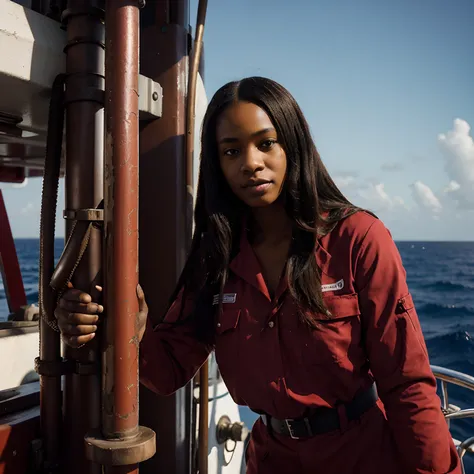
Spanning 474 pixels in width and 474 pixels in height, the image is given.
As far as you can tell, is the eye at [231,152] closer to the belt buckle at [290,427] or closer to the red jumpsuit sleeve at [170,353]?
the red jumpsuit sleeve at [170,353]

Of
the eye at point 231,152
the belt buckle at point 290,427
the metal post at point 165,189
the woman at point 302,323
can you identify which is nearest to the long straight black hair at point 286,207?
the woman at point 302,323

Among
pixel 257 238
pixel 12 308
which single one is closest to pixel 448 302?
pixel 12 308

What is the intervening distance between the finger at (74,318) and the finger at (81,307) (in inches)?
0.4

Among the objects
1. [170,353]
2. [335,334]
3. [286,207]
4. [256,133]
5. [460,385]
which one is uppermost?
[256,133]

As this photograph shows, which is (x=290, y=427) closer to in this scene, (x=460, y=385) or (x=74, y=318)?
(x=74, y=318)

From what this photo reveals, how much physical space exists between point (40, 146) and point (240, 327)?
2030mm

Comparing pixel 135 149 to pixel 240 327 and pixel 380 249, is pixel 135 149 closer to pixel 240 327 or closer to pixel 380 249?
pixel 240 327

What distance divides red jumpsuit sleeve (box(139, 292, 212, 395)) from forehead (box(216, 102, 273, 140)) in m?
0.65

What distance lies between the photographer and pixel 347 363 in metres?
1.56

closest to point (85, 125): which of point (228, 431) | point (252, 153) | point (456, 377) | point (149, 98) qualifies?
point (149, 98)

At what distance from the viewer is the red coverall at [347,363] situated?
1495mm

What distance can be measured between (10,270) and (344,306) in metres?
3.95

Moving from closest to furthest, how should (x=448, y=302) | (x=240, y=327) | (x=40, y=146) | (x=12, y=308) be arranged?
(x=240, y=327), (x=40, y=146), (x=12, y=308), (x=448, y=302)

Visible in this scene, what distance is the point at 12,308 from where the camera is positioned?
4.62 meters
